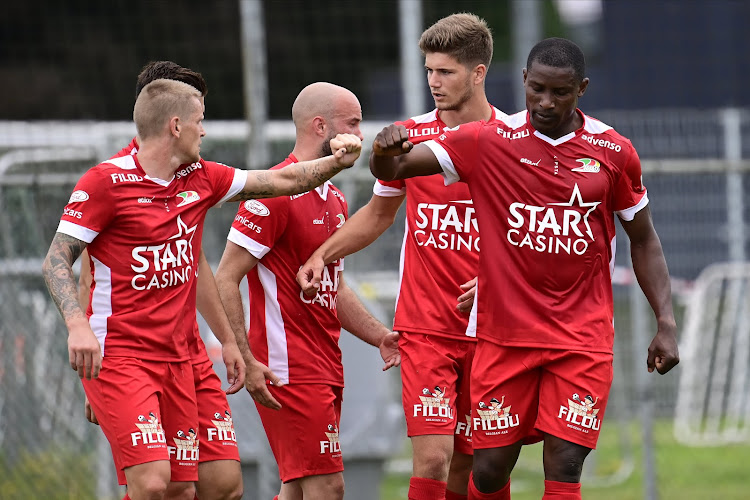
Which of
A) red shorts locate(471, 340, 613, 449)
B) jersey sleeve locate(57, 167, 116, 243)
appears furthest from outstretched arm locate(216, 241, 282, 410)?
red shorts locate(471, 340, 613, 449)

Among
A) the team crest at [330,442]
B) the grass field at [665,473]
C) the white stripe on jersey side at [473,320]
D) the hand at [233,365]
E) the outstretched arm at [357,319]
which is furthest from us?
the grass field at [665,473]

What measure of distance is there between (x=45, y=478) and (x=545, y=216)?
471cm

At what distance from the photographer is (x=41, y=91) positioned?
16516 mm

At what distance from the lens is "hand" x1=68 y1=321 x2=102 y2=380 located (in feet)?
15.5

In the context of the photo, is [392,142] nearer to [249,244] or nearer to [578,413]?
[249,244]

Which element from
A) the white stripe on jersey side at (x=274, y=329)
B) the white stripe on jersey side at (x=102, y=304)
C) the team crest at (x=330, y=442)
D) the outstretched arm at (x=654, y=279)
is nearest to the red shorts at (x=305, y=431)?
the team crest at (x=330, y=442)

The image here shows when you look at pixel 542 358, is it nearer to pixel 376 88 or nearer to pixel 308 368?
pixel 308 368

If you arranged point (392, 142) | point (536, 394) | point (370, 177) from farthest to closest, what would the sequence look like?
point (370, 177) < point (536, 394) < point (392, 142)

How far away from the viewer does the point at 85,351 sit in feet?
15.5

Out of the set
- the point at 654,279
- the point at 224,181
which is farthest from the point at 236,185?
the point at 654,279

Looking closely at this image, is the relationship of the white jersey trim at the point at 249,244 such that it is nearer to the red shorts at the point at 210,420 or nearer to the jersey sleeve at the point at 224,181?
the jersey sleeve at the point at 224,181

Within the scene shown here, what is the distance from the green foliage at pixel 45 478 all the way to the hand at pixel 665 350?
458 cm

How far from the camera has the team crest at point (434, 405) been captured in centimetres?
553

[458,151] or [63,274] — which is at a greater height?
[458,151]
